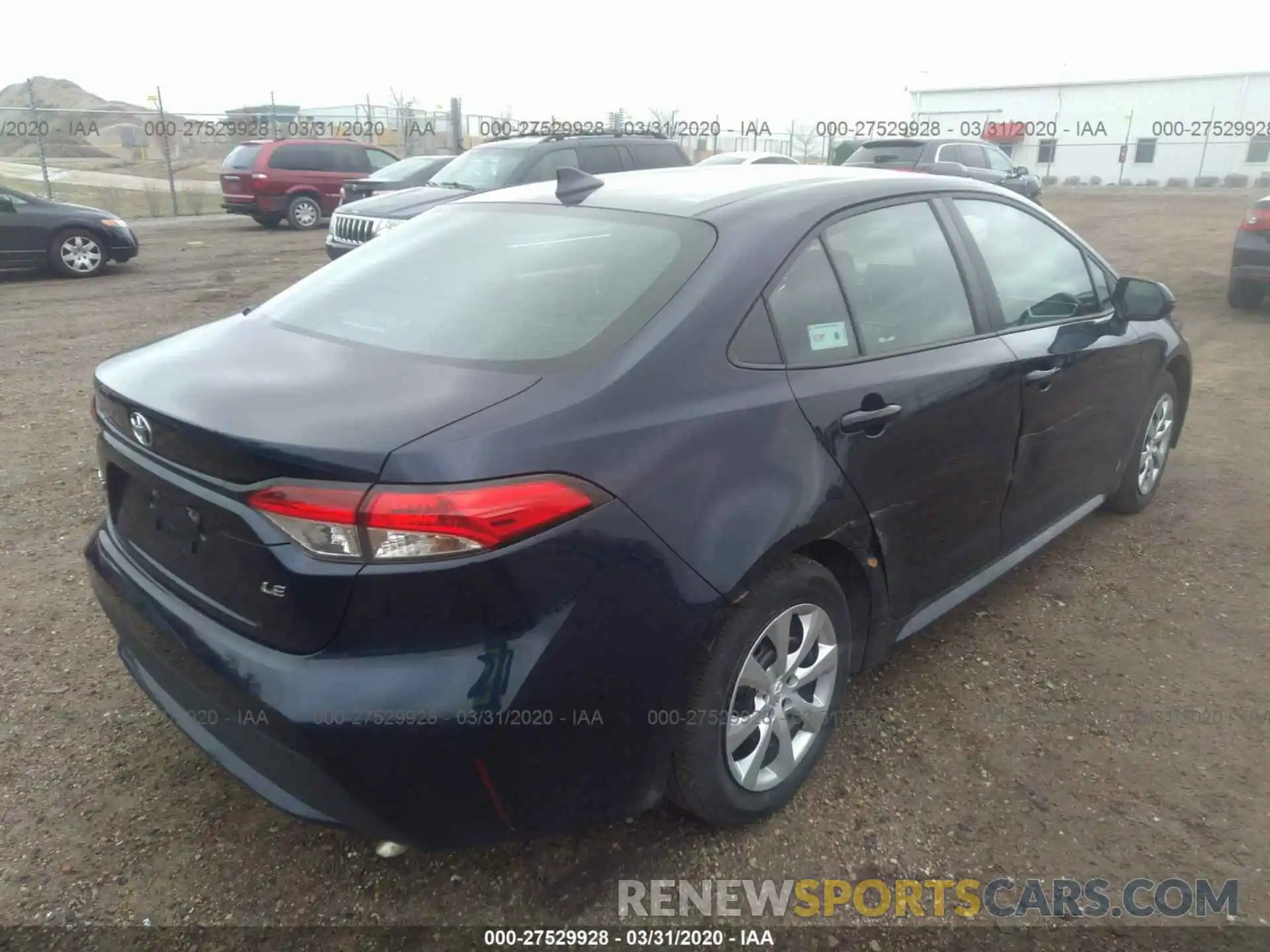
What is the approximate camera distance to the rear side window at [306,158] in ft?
58.4

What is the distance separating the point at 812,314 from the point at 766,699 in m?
1.06

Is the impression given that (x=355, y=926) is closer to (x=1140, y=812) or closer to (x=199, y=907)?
(x=199, y=907)

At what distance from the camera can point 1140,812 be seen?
8.55 ft

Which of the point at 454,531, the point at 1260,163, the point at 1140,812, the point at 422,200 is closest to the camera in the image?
the point at 454,531

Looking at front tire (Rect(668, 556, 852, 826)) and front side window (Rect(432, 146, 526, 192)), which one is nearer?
front tire (Rect(668, 556, 852, 826))

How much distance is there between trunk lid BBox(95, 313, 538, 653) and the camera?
74.0 inches

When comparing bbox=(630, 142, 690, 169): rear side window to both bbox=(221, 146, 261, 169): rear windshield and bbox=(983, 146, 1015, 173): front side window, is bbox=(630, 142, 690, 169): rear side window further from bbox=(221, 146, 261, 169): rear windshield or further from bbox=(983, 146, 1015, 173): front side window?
bbox=(221, 146, 261, 169): rear windshield

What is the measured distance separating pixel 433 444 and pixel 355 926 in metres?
1.24

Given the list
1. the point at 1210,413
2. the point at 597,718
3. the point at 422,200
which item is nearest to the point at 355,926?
the point at 597,718

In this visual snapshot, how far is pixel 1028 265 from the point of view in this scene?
3.49m

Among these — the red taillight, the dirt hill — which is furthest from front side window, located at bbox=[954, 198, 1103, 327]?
the dirt hill

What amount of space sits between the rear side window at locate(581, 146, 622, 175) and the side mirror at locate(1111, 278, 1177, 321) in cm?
812

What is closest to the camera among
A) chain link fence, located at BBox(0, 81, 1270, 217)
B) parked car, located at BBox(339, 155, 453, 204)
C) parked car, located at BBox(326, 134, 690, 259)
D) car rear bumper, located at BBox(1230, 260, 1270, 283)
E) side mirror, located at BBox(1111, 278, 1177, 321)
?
side mirror, located at BBox(1111, 278, 1177, 321)

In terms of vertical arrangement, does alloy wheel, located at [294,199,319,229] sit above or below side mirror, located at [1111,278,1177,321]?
below
